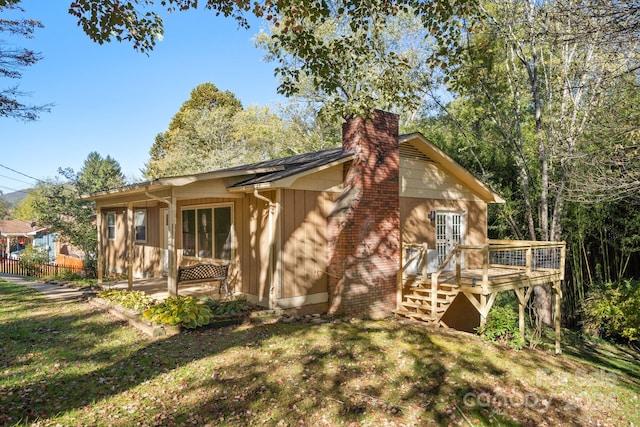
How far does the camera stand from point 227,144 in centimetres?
3089

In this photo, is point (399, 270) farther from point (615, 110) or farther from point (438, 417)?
point (615, 110)

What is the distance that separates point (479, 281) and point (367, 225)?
2.82 metres

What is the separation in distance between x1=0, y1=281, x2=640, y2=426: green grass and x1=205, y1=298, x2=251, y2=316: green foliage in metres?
0.58

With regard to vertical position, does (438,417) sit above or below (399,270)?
below

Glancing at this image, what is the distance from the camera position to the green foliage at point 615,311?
11125 mm

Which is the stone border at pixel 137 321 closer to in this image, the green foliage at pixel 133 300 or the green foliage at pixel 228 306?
the green foliage at pixel 133 300

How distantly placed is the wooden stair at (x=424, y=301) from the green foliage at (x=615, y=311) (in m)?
6.31

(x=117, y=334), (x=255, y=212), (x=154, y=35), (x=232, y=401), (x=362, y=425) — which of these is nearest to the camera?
(x=362, y=425)

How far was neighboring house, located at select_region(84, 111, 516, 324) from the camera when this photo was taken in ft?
25.9

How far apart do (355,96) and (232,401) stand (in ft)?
18.8

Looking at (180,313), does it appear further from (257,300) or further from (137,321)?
(257,300)

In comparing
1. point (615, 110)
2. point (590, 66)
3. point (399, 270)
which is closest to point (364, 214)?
point (399, 270)

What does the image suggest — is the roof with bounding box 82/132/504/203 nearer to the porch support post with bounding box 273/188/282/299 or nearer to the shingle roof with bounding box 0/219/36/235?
the porch support post with bounding box 273/188/282/299

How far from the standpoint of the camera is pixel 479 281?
878 centimetres
